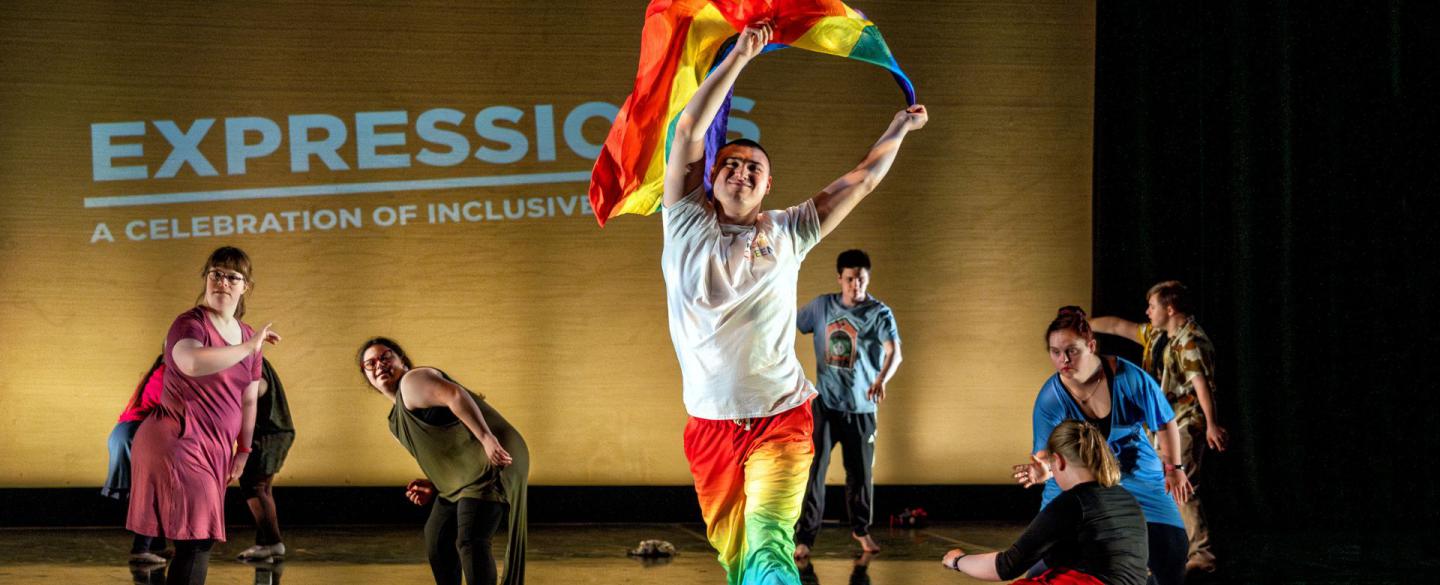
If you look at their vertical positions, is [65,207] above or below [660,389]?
above

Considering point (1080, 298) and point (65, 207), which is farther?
point (1080, 298)

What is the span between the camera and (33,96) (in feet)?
24.0

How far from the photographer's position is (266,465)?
20.8 ft

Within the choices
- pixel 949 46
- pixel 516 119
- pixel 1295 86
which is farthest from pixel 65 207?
pixel 1295 86

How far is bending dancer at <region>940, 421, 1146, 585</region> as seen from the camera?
3.27m

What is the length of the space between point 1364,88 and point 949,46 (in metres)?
2.52

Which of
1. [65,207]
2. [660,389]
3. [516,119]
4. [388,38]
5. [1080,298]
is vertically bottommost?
[660,389]

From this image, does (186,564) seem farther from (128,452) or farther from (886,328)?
(886,328)

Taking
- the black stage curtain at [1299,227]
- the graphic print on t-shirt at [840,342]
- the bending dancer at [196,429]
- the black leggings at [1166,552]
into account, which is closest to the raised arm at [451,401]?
the bending dancer at [196,429]

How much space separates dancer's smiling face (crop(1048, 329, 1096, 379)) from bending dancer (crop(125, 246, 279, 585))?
8.10 ft

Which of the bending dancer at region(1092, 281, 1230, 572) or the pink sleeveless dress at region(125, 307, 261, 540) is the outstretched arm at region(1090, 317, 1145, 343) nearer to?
the bending dancer at region(1092, 281, 1230, 572)

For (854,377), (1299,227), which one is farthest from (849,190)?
(1299,227)

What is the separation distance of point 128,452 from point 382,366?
8.33 ft

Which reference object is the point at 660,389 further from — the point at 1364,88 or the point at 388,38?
the point at 1364,88
